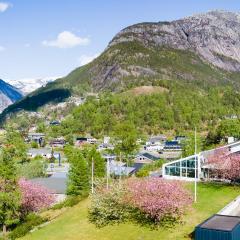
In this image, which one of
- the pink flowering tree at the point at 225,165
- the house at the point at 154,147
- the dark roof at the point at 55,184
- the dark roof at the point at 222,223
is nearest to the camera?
the dark roof at the point at 222,223

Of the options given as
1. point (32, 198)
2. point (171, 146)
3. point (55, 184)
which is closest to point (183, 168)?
point (32, 198)

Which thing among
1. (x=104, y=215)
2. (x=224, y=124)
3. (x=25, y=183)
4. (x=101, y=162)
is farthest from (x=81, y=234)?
(x=224, y=124)

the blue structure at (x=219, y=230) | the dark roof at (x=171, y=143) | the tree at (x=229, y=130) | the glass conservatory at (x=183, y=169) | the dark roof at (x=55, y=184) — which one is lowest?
the blue structure at (x=219, y=230)

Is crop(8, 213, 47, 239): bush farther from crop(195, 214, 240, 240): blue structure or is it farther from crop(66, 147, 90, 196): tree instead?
crop(195, 214, 240, 240): blue structure

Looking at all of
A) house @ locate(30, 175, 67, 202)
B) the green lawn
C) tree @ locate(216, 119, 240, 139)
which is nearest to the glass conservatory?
the green lawn

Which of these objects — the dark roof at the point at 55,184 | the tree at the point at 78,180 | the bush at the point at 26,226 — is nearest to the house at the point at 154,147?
the dark roof at the point at 55,184

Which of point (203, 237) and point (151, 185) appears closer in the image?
point (203, 237)

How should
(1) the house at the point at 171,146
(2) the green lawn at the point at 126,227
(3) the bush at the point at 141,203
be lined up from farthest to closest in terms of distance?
(1) the house at the point at 171,146
(3) the bush at the point at 141,203
(2) the green lawn at the point at 126,227

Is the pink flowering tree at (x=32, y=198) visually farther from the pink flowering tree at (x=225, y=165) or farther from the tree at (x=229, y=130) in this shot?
the tree at (x=229, y=130)

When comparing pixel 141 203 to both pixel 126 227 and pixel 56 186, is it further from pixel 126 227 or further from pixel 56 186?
pixel 56 186

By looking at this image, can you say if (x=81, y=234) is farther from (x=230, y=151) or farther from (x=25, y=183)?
(x=230, y=151)
